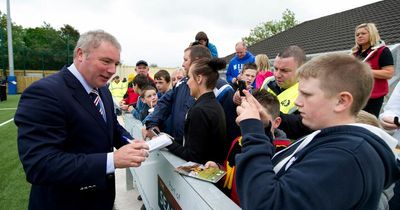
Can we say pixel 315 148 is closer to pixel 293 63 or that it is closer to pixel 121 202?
pixel 293 63

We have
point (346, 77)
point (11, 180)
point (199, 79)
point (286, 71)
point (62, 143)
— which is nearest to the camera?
point (346, 77)

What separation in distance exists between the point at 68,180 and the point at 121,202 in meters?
2.96

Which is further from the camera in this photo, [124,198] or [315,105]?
[124,198]

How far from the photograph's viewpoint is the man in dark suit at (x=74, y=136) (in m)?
1.69

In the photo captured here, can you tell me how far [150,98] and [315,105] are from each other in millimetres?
3875

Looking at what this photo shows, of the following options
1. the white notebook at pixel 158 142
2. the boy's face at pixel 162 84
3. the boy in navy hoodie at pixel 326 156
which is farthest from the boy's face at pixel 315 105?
the boy's face at pixel 162 84

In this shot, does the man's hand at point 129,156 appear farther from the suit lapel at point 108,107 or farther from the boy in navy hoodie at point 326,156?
the boy in navy hoodie at point 326,156

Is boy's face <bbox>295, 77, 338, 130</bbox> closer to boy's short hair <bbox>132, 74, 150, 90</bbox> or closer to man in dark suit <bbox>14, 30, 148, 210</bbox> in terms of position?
man in dark suit <bbox>14, 30, 148, 210</bbox>

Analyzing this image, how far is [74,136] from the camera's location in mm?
1915

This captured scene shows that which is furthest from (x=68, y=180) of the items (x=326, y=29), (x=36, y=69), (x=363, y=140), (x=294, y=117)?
(x=36, y=69)

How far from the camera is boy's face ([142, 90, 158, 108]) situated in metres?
4.83

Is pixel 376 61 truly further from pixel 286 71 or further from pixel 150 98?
pixel 150 98

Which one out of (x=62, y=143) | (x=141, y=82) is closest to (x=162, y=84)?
(x=141, y=82)

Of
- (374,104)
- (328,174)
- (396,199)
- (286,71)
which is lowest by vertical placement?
(396,199)
